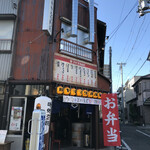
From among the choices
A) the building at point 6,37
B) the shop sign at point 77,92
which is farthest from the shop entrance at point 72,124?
the building at point 6,37

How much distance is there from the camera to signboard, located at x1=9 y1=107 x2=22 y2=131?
26.8 ft

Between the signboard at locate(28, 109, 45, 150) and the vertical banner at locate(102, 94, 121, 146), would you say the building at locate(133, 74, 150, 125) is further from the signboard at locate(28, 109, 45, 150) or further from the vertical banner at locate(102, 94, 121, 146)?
the signboard at locate(28, 109, 45, 150)

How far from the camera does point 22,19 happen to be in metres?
9.74

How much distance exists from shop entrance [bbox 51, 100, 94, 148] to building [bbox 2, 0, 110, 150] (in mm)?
75

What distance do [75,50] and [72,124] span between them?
18.1ft

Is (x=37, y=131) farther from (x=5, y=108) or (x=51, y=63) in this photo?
(x=51, y=63)

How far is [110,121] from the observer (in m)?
8.63

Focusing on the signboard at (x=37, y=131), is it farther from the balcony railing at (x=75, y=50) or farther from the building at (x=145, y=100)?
the building at (x=145, y=100)

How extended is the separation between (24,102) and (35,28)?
4.66 m

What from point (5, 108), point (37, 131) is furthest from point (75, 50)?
point (37, 131)

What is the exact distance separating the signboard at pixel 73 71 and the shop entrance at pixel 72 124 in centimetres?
161

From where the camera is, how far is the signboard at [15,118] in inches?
321

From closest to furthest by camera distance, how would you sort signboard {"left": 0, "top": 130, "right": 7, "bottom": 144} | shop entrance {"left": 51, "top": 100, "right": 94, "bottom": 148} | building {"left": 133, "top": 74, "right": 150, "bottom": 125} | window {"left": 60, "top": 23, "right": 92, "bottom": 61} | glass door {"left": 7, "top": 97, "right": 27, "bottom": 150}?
signboard {"left": 0, "top": 130, "right": 7, "bottom": 144} < glass door {"left": 7, "top": 97, "right": 27, "bottom": 150} < window {"left": 60, "top": 23, "right": 92, "bottom": 61} < shop entrance {"left": 51, "top": 100, "right": 94, "bottom": 148} < building {"left": 133, "top": 74, "right": 150, "bottom": 125}

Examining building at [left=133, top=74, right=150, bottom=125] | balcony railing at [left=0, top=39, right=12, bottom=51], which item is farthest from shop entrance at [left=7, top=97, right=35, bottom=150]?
building at [left=133, top=74, right=150, bottom=125]
